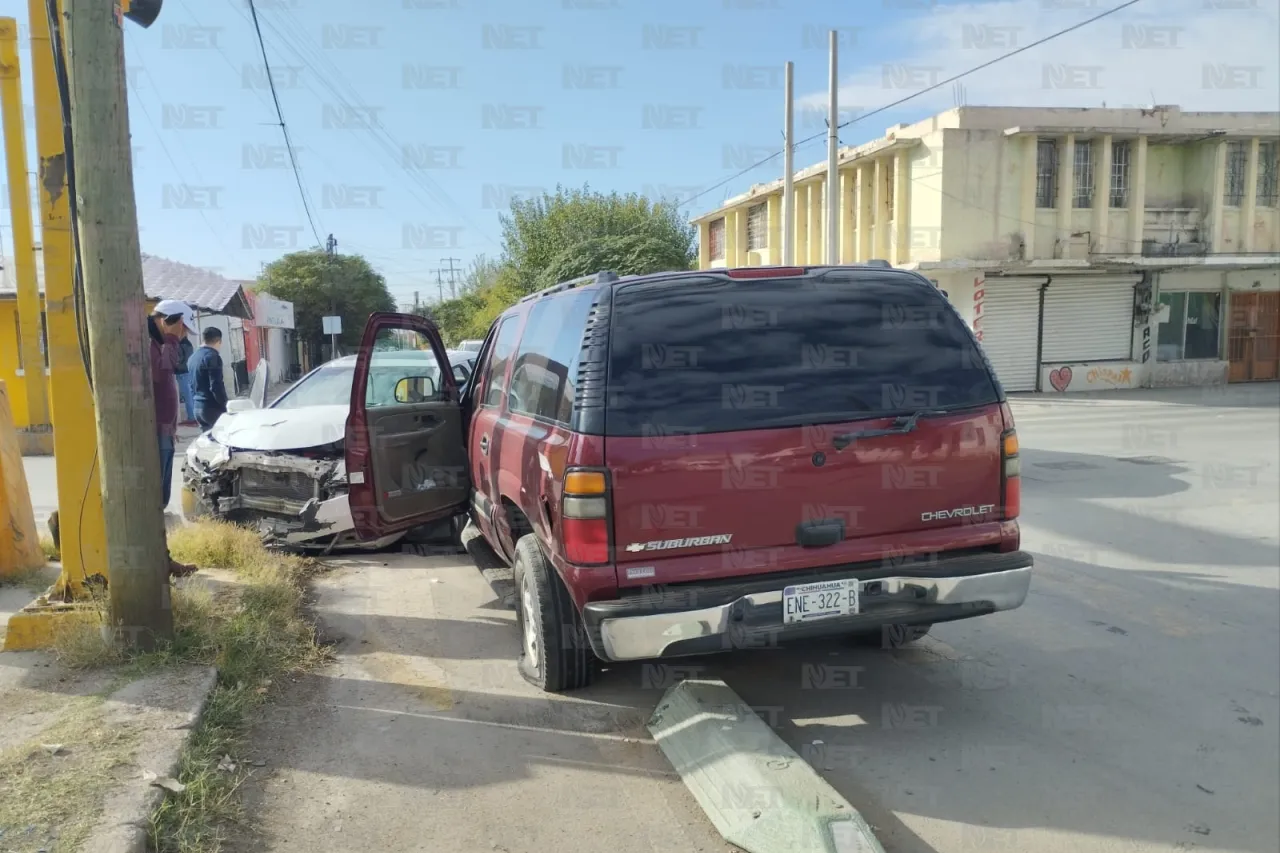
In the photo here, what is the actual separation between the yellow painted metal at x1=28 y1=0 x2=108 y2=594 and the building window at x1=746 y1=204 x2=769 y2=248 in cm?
2737

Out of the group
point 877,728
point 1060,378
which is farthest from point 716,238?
point 877,728

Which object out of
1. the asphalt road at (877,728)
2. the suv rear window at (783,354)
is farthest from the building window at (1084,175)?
the suv rear window at (783,354)

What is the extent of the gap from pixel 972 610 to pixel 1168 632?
7.16ft

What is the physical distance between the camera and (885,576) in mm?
3684

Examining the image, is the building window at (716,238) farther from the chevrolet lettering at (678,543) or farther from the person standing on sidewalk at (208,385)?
the chevrolet lettering at (678,543)

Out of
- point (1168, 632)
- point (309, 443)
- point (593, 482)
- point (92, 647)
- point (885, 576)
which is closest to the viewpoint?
point (593, 482)

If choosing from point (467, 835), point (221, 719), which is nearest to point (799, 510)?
point (467, 835)

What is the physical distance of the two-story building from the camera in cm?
2086

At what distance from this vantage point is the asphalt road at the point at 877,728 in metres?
3.20

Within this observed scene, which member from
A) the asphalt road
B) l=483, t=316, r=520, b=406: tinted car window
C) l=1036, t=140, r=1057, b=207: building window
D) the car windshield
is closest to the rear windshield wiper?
the asphalt road

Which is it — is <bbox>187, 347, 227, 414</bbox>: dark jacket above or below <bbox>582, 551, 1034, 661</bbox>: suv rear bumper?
above

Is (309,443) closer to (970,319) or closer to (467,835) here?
(467,835)

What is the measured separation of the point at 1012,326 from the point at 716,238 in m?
16.5

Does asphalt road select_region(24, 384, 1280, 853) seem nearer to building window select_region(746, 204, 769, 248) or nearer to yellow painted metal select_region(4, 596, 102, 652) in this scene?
yellow painted metal select_region(4, 596, 102, 652)
